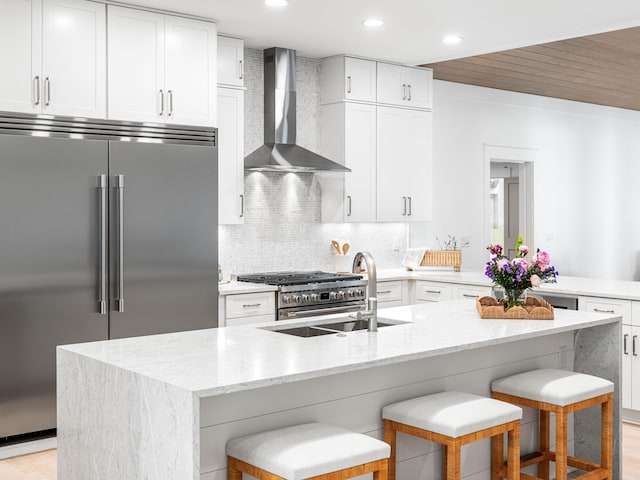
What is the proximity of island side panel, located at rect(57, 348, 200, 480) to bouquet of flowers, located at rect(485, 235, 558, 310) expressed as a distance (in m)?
1.98

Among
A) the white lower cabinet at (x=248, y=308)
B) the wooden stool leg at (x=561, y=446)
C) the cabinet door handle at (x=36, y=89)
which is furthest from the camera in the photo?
the white lower cabinet at (x=248, y=308)

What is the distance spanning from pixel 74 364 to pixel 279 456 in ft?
3.05

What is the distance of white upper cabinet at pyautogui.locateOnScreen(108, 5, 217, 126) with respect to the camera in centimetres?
470

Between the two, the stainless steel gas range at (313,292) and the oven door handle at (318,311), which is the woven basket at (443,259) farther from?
the oven door handle at (318,311)

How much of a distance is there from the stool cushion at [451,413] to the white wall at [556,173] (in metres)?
4.25

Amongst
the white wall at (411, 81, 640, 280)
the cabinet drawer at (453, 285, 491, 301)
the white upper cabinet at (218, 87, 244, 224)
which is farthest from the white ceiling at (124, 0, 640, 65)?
the cabinet drawer at (453, 285, 491, 301)

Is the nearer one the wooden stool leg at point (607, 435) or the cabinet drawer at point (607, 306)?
the wooden stool leg at point (607, 435)

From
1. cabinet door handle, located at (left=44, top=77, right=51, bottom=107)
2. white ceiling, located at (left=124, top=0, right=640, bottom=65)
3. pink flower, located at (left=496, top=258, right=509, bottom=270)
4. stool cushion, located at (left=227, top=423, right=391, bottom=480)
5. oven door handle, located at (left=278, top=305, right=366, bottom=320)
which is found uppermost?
white ceiling, located at (left=124, top=0, right=640, bottom=65)

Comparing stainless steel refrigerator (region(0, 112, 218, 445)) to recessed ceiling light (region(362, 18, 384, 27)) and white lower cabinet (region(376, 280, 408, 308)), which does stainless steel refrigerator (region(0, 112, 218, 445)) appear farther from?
white lower cabinet (region(376, 280, 408, 308))

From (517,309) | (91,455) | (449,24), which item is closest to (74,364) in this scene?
(91,455)

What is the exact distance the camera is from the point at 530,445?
384cm

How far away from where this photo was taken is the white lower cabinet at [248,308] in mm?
5152

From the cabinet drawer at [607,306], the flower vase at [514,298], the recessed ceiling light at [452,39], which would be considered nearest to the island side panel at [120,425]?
the flower vase at [514,298]

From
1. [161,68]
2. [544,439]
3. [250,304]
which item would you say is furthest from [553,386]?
[161,68]
